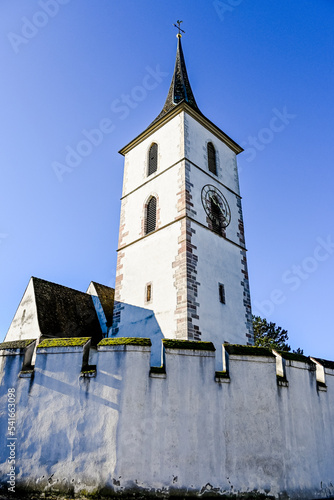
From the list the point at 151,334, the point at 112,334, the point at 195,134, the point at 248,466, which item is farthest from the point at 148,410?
the point at 195,134

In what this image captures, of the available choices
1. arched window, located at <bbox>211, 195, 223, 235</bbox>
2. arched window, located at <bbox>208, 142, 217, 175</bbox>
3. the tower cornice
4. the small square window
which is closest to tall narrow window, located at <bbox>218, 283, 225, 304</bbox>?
the small square window

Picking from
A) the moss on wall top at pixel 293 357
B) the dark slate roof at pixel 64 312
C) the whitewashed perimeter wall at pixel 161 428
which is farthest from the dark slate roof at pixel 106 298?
the moss on wall top at pixel 293 357

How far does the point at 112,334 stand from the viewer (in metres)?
15.8

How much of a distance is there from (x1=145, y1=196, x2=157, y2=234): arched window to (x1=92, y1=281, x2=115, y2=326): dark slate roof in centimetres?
395

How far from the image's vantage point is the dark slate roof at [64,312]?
47.1 feet

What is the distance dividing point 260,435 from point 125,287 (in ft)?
35.1

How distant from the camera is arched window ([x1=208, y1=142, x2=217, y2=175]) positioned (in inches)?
749

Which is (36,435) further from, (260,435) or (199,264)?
(199,264)

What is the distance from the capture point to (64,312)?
15.6 m

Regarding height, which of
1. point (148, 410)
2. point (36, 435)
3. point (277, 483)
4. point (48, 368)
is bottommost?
point (277, 483)

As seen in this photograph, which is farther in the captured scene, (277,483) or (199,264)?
(199,264)

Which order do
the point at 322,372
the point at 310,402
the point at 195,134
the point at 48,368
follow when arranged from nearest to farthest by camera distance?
1. the point at 48,368
2. the point at 310,402
3. the point at 322,372
4. the point at 195,134

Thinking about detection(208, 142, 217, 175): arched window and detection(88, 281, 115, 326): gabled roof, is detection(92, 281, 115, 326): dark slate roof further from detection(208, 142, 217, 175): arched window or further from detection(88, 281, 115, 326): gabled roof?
detection(208, 142, 217, 175): arched window

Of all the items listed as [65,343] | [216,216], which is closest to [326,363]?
[65,343]
